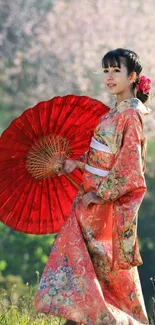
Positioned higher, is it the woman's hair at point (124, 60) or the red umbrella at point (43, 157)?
the woman's hair at point (124, 60)

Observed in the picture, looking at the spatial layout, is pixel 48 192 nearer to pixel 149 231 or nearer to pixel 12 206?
pixel 12 206

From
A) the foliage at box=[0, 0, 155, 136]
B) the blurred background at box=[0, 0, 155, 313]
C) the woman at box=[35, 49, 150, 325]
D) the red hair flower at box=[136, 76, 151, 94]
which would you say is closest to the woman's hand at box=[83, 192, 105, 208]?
the woman at box=[35, 49, 150, 325]

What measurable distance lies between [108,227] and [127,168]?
10.7 inches

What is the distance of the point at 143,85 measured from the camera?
355 centimetres

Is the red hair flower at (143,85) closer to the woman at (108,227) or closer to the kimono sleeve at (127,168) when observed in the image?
the woman at (108,227)

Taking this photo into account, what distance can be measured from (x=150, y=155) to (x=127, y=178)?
539 centimetres

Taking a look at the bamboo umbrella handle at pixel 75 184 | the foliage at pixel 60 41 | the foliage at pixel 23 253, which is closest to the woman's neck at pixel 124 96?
the bamboo umbrella handle at pixel 75 184

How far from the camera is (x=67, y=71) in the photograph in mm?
9859

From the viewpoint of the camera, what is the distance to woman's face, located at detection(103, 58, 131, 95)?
11.5ft

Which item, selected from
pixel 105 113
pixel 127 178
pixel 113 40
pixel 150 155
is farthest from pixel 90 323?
pixel 113 40

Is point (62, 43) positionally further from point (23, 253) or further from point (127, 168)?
point (127, 168)

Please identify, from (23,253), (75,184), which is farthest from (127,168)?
(23,253)

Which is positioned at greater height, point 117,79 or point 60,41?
point 60,41

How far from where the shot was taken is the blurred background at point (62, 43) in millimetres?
9508
